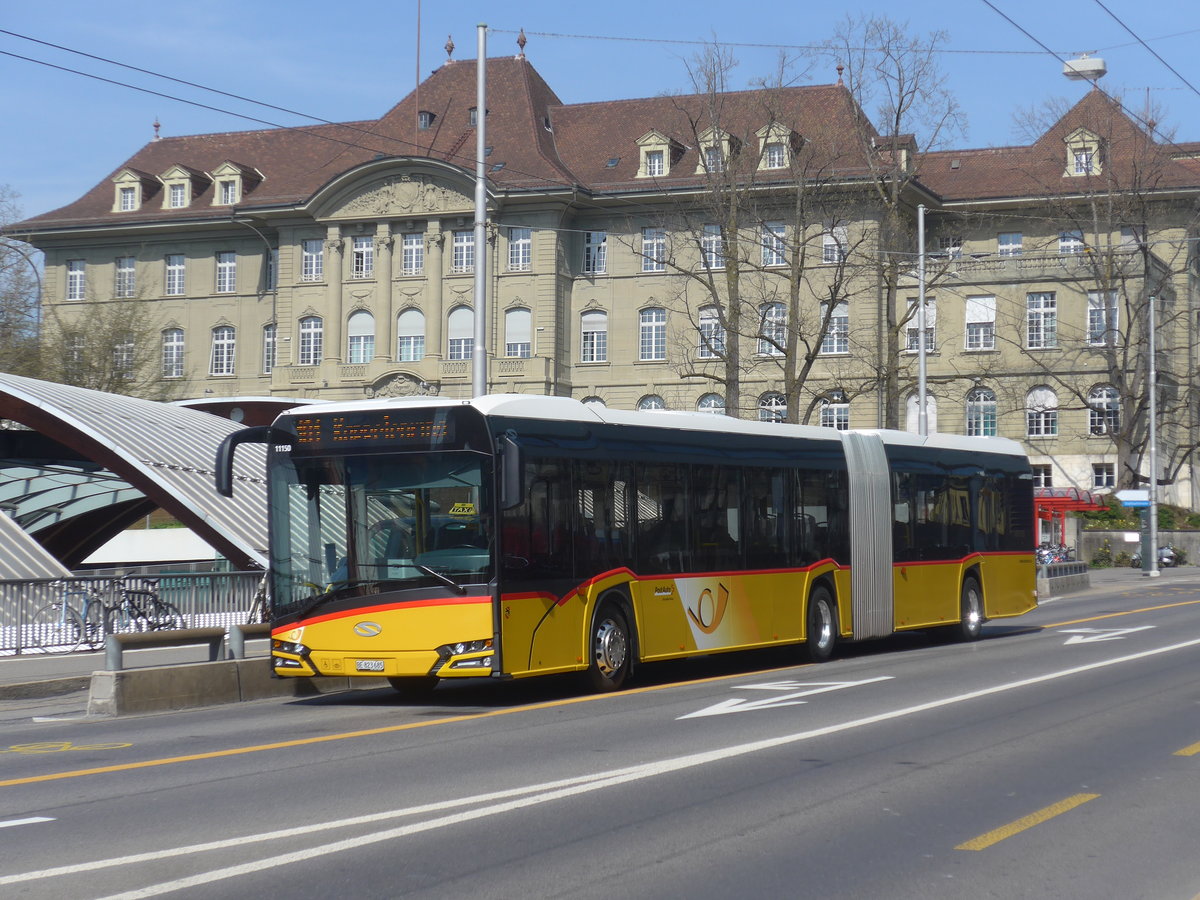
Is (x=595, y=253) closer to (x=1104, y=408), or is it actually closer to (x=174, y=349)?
(x=174, y=349)

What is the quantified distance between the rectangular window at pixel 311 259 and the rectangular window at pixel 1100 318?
113 feet

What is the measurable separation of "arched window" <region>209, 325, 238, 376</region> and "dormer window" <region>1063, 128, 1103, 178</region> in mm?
39879

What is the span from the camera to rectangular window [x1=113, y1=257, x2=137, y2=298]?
77062mm

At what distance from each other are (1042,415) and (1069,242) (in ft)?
25.6

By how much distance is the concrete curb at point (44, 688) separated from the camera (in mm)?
16562

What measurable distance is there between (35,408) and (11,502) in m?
5.72

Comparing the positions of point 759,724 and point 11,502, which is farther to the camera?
point 11,502

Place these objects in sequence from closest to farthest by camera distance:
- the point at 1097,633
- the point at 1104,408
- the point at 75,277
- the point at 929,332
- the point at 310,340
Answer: the point at 1097,633 → the point at 929,332 → the point at 1104,408 → the point at 310,340 → the point at 75,277

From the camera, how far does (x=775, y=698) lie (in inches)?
608

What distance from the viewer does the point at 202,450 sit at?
1257 inches

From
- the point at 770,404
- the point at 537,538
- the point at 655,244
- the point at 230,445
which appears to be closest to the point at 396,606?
the point at 537,538

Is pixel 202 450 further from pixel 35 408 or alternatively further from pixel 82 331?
pixel 82 331

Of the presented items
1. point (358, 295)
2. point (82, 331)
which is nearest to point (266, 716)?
point (82, 331)

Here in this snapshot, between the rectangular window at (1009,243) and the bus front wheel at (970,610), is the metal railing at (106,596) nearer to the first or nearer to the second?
the bus front wheel at (970,610)
